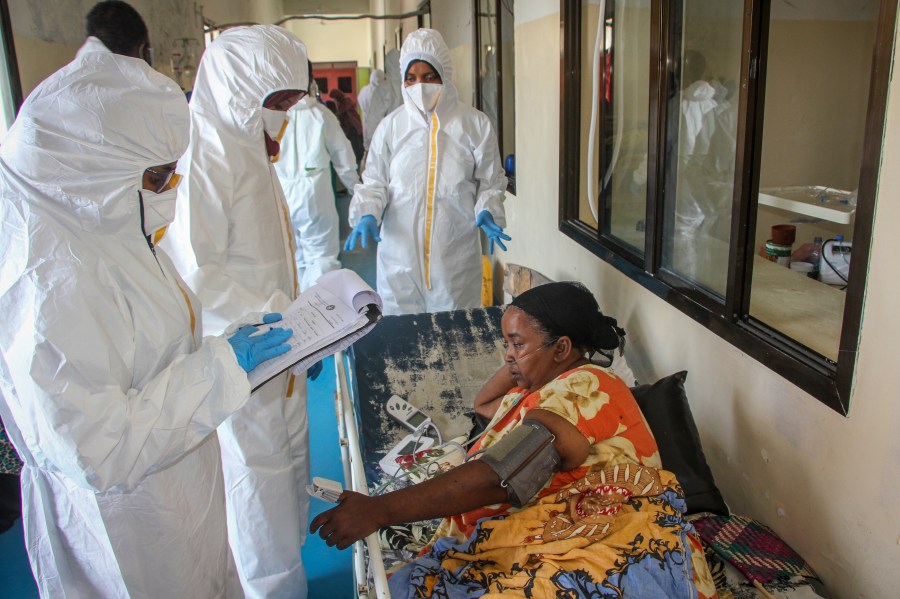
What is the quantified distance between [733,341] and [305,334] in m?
1.03

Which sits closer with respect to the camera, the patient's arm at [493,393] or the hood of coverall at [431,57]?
the patient's arm at [493,393]

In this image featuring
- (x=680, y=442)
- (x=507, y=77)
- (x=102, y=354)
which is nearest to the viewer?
(x=102, y=354)

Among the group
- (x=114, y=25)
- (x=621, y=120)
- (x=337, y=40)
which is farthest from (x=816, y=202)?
(x=337, y=40)

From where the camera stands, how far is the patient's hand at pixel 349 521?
120 cm

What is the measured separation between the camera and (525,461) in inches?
48.1

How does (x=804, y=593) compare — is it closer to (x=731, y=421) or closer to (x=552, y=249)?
(x=731, y=421)

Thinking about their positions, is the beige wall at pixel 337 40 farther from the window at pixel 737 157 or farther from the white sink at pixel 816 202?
the white sink at pixel 816 202

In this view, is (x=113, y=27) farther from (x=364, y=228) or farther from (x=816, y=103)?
(x=816, y=103)

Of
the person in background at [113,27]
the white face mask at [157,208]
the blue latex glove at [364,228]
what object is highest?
the person in background at [113,27]

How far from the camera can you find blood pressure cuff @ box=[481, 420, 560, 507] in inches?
48.1

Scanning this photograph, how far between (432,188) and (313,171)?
7.43ft

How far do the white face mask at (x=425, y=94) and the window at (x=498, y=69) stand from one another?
1161 millimetres

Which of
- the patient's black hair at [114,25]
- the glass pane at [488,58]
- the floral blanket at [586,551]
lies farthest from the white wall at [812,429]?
the glass pane at [488,58]

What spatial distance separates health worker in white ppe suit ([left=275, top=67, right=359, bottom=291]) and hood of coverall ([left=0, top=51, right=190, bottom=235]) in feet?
12.5
